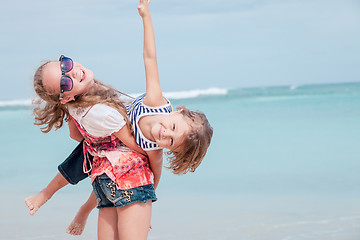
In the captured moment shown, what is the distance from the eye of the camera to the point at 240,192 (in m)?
4.70

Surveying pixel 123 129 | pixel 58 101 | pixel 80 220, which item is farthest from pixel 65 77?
pixel 80 220

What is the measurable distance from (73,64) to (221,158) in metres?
4.18

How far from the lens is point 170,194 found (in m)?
4.66

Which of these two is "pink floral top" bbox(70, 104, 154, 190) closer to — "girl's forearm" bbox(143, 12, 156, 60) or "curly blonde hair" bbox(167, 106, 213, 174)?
"curly blonde hair" bbox(167, 106, 213, 174)

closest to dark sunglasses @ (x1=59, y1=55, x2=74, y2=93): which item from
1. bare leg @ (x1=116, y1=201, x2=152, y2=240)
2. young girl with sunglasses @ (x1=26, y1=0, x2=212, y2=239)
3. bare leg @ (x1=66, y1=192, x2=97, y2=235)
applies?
young girl with sunglasses @ (x1=26, y1=0, x2=212, y2=239)

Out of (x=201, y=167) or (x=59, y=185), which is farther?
(x=201, y=167)

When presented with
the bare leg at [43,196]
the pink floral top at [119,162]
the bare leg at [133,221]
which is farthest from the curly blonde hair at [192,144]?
the bare leg at [43,196]

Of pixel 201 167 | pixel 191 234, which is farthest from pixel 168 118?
pixel 201 167

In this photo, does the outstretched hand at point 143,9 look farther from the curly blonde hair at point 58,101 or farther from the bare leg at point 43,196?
the bare leg at point 43,196

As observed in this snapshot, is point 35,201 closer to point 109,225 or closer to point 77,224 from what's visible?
point 77,224

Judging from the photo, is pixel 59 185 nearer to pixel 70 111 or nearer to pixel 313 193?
pixel 70 111

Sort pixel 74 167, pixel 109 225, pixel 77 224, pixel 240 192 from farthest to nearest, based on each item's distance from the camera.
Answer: pixel 240 192 → pixel 77 224 → pixel 74 167 → pixel 109 225

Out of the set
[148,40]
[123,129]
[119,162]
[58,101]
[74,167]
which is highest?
[148,40]

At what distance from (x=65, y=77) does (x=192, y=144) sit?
2.14 feet
